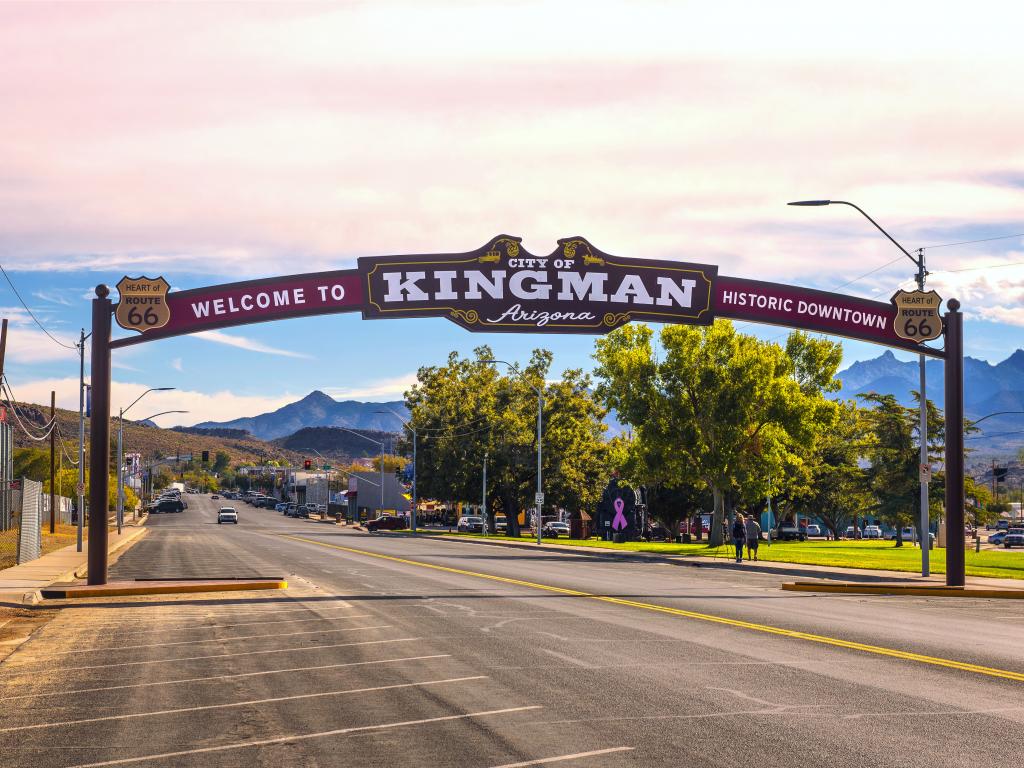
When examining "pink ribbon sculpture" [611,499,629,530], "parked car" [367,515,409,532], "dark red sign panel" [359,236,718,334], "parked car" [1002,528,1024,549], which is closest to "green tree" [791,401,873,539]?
"parked car" [1002,528,1024,549]

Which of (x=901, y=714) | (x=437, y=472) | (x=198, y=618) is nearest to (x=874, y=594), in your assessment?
(x=198, y=618)

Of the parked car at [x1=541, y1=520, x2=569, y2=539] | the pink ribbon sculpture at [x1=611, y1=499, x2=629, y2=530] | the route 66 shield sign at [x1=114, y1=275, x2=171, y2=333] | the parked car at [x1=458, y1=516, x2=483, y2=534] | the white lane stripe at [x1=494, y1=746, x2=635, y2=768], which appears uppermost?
the route 66 shield sign at [x1=114, y1=275, x2=171, y2=333]

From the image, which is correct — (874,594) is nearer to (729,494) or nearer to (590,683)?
(590,683)

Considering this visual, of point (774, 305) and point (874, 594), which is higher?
point (774, 305)

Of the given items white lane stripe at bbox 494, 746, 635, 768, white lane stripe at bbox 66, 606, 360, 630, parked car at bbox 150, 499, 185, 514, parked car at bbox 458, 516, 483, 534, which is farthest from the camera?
parked car at bbox 150, 499, 185, 514

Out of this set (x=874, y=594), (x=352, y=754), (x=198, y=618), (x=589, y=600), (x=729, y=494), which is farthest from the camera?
(x=729, y=494)

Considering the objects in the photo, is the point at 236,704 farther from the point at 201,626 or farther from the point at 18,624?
the point at 18,624

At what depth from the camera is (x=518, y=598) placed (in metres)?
23.5

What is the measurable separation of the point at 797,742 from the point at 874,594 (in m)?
19.3

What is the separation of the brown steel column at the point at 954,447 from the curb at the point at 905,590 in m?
0.60

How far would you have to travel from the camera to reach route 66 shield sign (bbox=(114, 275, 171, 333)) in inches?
985

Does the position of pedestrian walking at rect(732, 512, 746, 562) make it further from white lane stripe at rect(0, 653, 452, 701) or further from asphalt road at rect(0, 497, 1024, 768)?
white lane stripe at rect(0, 653, 452, 701)

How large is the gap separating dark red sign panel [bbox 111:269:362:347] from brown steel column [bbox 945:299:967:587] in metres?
14.2

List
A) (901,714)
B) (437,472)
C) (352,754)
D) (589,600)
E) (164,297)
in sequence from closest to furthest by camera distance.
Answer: (352,754) < (901,714) < (589,600) < (164,297) < (437,472)
